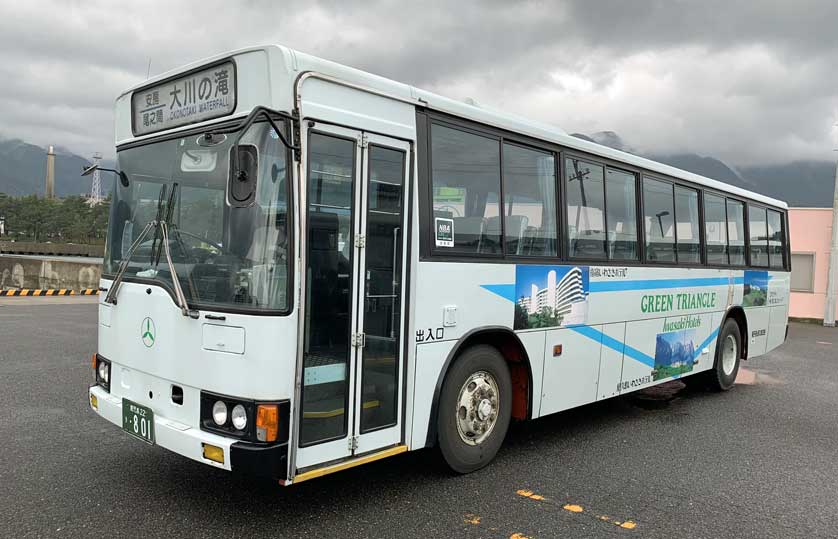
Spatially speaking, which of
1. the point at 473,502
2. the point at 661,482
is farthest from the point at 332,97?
the point at 661,482

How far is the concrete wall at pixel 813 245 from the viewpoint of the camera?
2189 cm

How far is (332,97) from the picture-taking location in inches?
156

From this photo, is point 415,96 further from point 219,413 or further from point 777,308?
point 777,308

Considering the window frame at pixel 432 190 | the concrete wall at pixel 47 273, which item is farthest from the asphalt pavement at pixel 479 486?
the concrete wall at pixel 47 273

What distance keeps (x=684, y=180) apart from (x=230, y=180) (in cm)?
617

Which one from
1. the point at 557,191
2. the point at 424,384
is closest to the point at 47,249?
the point at 557,191

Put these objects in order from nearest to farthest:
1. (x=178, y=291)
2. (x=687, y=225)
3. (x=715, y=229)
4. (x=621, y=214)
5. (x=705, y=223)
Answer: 1. (x=178, y=291)
2. (x=621, y=214)
3. (x=687, y=225)
4. (x=705, y=223)
5. (x=715, y=229)

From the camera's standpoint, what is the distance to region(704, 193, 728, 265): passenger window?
27.4 feet

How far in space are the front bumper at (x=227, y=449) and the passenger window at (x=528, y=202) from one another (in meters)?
2.45

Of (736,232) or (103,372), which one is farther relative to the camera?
(736,232)

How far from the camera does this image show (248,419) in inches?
144

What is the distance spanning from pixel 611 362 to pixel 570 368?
0.79 metres

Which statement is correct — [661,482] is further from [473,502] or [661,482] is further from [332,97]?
[332,97]

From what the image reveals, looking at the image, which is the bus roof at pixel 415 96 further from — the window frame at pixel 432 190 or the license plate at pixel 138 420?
the license plate at pixel 138 420
